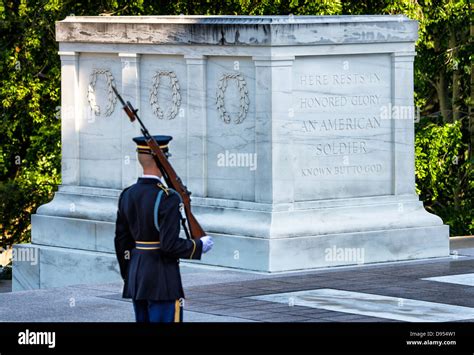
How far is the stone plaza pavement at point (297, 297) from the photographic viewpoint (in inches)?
504

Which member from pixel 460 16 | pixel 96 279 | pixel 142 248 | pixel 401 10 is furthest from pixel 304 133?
pixel 460 16

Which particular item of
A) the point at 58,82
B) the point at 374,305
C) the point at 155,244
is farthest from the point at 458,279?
the point at 58,82

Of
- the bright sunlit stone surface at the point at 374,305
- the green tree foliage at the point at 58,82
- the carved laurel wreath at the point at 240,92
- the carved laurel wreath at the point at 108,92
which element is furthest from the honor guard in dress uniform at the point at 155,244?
the green tree foliage at the point at 58,82

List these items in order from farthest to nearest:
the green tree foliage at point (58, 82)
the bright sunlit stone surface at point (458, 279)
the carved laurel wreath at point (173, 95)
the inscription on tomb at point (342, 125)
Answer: the green tree foliage at point (58, 82)
the carved laurel wreath at point (173, 95)
the inscription on tomb at point (342, 125)
the bright sunlit stone surface at point (458, 279)

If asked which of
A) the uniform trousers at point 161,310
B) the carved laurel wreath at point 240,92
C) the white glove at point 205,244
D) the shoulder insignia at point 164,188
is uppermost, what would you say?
the carved laurel wreath at point 240,92

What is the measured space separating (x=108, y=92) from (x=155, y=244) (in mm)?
7919

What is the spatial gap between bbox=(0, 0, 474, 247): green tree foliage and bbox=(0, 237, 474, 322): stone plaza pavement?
11.1 m

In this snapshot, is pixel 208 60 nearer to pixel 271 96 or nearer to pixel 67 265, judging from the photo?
pixel 271 96

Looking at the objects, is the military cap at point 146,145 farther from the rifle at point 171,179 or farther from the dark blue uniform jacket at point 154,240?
the dark blue uniform jacket at point 154,240

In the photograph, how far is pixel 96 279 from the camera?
1759cm

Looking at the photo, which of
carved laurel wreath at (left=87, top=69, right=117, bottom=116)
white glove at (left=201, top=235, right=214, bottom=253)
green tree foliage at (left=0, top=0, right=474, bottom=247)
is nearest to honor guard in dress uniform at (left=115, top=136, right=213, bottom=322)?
white glove at (left=201, top=235, right=214, bottom=253)

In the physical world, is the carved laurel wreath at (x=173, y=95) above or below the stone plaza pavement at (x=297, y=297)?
above

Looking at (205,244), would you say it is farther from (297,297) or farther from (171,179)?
(297,297)

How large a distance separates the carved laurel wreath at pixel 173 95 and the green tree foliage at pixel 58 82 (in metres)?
9.17
